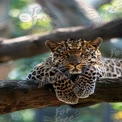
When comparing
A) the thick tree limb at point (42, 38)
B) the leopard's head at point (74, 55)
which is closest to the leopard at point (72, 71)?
the leopard's head at point (74, 55)

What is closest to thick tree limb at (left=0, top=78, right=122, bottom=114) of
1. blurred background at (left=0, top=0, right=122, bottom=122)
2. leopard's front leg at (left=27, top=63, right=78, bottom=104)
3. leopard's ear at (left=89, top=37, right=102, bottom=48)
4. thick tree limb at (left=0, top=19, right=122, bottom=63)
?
leopard's front leg at (left=27, top=63, right=78, bottom=104)

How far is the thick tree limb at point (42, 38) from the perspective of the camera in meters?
2.52

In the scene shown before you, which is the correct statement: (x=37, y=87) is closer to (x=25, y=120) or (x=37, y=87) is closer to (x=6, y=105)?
(x=6, y=105)

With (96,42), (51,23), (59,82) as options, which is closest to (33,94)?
(59,82)

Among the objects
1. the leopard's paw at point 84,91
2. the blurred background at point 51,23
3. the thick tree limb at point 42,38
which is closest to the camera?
the leopard's paw at point 84,91

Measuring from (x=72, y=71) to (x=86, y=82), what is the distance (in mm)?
70

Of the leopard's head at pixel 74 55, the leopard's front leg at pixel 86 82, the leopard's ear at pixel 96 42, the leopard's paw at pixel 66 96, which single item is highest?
the leopard's ear at pixel 96 42

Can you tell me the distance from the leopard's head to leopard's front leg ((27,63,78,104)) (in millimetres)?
30

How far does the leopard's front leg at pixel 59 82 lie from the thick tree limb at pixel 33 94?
0.04 meters

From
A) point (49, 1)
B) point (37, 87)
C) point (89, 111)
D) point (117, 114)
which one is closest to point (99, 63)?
point (37, 87)

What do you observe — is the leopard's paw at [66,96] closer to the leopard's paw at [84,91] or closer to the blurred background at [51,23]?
the leopard's paw at [84,91]

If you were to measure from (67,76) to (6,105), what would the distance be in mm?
258

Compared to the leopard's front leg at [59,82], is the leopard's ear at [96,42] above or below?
above

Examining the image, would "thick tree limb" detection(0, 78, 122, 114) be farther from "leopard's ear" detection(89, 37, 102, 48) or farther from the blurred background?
the blurred background
